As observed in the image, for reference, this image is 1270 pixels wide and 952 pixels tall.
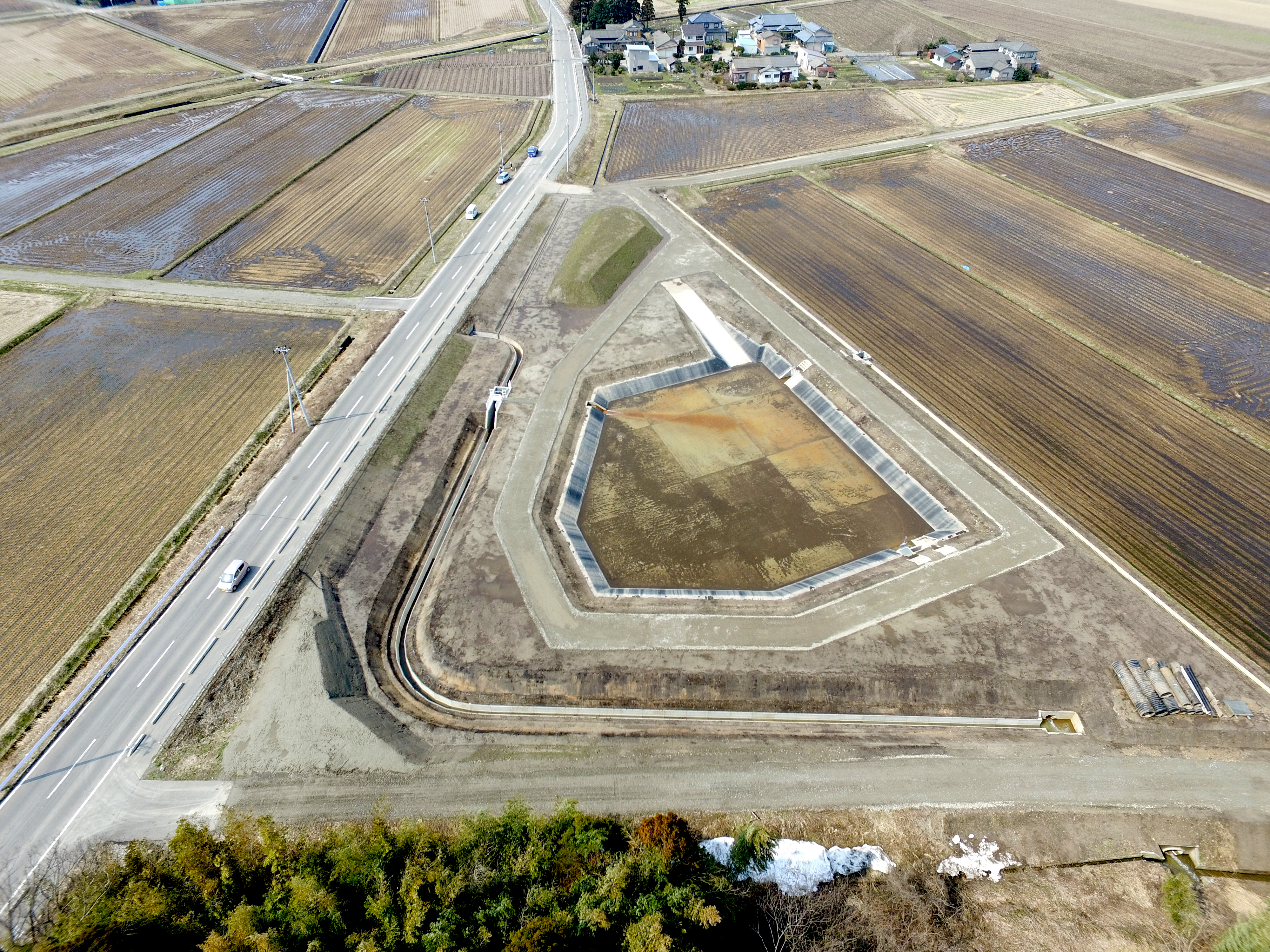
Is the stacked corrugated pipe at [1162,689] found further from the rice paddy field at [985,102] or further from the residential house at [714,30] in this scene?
the residential house at [714,30]

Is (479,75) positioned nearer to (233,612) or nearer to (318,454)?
(318,454)

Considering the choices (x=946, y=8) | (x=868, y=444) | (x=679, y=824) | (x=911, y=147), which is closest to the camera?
(x=679, y=824)

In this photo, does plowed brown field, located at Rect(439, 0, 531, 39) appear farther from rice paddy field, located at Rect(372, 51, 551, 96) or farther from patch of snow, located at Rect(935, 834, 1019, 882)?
patch of snow, located at Rect(935, 834, 1019, 882)

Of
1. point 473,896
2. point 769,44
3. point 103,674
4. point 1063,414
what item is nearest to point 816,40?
point 769,44

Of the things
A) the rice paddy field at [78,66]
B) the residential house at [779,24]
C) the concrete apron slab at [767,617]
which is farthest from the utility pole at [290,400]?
the residential house at [779,24]

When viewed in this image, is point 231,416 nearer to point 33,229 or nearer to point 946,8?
point 33,229

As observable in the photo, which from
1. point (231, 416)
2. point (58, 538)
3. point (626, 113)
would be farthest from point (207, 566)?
point (626, 113)
